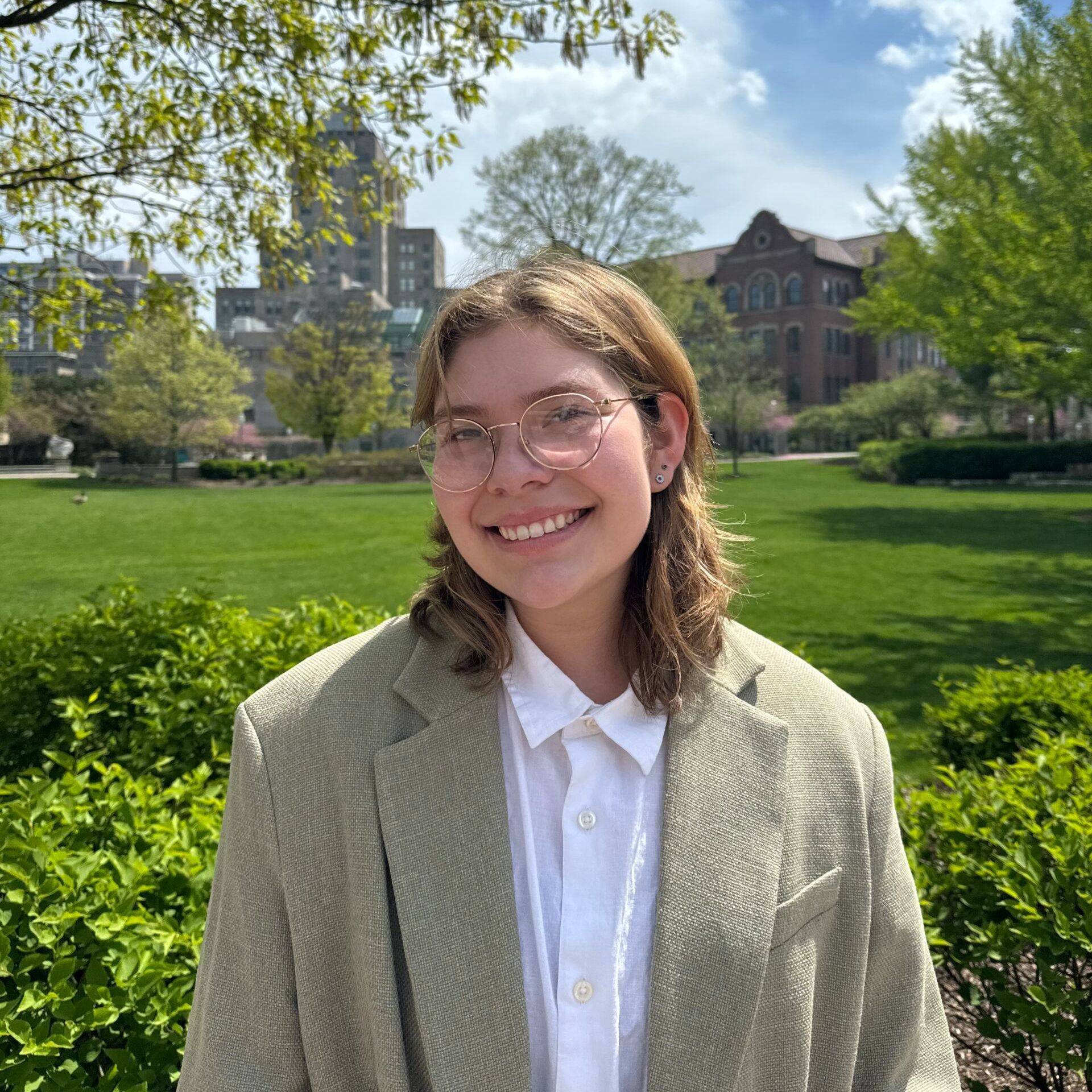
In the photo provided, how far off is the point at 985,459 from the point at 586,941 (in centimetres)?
3085

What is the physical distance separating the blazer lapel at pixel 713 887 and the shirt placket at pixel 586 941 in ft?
0.24

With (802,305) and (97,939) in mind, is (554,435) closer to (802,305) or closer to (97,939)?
(97,939)

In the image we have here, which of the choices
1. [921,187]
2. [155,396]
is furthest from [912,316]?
[155,396]

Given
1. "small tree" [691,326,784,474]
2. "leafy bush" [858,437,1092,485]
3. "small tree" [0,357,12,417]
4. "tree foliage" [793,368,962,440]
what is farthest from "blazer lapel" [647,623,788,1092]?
"small tree" [0,357,12,417]

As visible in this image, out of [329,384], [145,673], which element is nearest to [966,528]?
[145,673]

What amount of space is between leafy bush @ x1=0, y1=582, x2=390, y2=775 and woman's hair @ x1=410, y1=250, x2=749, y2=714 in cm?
228

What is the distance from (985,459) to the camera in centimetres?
2892

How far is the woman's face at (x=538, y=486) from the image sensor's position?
1.42 m

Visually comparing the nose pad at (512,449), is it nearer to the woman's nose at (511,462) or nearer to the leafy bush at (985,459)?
the woman's nose at (511,462)

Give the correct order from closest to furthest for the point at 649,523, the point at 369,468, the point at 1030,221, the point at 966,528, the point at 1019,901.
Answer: the point at 649,523 < the point at 1019,901 < the point at 1030,221 < the point at 966,528 < the point at 369,468

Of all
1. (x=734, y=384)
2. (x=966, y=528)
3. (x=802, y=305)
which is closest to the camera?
(x=966, y=528)

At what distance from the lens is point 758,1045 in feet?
4.61

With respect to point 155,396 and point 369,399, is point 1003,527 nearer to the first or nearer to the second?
point 369,399

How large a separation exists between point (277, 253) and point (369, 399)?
122 feet
